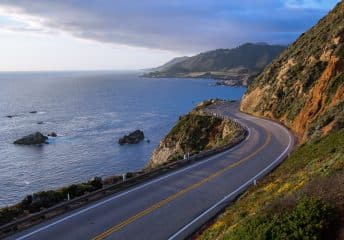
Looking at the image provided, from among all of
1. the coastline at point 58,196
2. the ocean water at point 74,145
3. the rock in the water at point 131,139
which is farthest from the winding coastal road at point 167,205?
the rock in the water at point 131,139

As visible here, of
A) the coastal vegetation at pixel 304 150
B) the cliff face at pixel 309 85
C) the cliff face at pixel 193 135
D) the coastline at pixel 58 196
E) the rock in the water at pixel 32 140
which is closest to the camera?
the coastal vegetation at pixel 304 150

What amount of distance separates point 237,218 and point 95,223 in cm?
579

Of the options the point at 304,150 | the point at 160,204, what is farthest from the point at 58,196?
the point at 304,150

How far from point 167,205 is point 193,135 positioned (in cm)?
3933

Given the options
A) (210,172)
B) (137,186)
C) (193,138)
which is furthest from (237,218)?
(193,138)

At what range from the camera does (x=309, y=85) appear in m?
54.8

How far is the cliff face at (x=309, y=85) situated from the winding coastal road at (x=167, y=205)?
7289 mm

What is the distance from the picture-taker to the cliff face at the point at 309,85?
134ft

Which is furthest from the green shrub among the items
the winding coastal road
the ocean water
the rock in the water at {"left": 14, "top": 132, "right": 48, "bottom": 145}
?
the rock in the water at {"left": 14, "top": 132, "right": 48, "bottom": 145}

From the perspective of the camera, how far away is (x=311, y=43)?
65.8 meters

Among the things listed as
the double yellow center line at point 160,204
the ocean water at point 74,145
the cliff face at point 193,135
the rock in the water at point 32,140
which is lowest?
the ocean water at point 74,145

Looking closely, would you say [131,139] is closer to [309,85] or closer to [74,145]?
[74,145]

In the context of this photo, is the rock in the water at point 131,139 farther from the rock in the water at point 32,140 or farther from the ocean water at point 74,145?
the rock in the water at point 32,140

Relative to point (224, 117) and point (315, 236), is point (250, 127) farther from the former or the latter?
point (315, 236)
